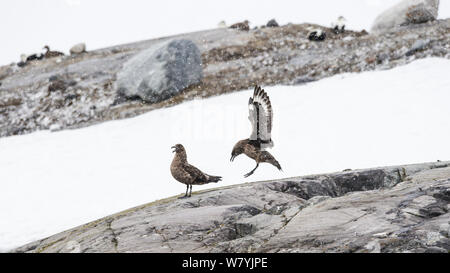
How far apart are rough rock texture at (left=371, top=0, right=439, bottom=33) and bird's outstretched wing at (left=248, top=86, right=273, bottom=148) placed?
2225cm

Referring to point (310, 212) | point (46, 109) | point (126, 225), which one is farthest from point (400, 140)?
point (46, 109)

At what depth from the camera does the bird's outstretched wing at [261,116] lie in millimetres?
6035

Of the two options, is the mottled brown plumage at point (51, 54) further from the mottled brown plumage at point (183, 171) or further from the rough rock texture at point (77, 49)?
the mottled brown plumage at point (183, 171)

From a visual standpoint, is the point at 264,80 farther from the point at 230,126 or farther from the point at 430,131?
the point at 430,131

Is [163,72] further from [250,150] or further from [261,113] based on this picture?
[261,113]

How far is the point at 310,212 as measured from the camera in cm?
481

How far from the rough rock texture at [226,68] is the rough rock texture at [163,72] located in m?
0.48

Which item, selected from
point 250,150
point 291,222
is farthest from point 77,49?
point 291,222

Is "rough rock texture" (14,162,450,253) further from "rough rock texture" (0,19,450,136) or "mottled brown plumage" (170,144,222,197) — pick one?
"rough rock texture" (0,19,450,136)

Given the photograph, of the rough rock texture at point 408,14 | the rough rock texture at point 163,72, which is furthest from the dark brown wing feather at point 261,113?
the rough rock texture at point 408,14

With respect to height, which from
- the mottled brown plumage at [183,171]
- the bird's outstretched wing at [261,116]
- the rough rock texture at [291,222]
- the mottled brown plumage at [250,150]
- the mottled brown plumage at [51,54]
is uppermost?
the mottled brown plumage at [51,54]

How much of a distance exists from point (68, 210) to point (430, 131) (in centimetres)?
1083

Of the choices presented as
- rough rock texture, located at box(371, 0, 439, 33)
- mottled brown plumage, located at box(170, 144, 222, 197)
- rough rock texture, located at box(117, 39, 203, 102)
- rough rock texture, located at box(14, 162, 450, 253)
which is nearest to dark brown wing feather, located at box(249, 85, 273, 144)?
rough rock texture, located at box(14, 162, 450, 253)

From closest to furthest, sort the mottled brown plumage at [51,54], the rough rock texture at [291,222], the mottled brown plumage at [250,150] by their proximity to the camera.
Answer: the rough rock texture at [291,222], the mottled brown plumage at [250,150], the mottled brown plumage at [51,54]
